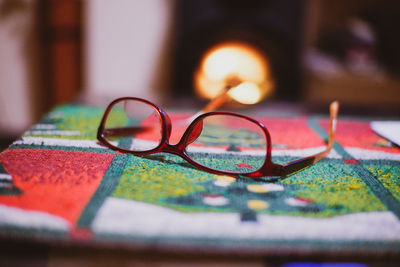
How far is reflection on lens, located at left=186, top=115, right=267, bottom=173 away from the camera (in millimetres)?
409

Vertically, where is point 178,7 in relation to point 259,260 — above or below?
above

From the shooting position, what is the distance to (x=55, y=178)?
0.34 meters

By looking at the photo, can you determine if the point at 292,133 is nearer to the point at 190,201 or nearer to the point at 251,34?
the point at 190,201

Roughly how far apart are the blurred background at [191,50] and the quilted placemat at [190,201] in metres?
0.83

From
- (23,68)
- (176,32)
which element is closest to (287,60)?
(176,32)

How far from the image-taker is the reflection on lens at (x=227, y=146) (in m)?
0.41

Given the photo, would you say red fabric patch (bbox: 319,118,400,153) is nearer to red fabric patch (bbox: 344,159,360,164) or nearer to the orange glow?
red fabric patch (bbox: 344,159,360,164)

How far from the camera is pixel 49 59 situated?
1470mm

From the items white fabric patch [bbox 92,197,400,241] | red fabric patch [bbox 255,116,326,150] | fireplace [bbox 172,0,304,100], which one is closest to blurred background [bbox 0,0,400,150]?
fireplace [bbox 172,0,304,100]

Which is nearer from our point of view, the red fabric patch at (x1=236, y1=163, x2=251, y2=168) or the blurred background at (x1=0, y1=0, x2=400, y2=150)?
the red fabric patch at (x1=236, y1=163, x2=251, y2=168)

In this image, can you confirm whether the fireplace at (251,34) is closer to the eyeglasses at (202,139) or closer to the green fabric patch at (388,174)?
the eyeglasses at (202,139)

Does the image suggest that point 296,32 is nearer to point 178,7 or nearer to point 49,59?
point 178,7

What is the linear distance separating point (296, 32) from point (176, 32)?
448mm

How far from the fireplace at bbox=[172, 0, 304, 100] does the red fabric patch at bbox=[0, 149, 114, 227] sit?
0.94 meters
